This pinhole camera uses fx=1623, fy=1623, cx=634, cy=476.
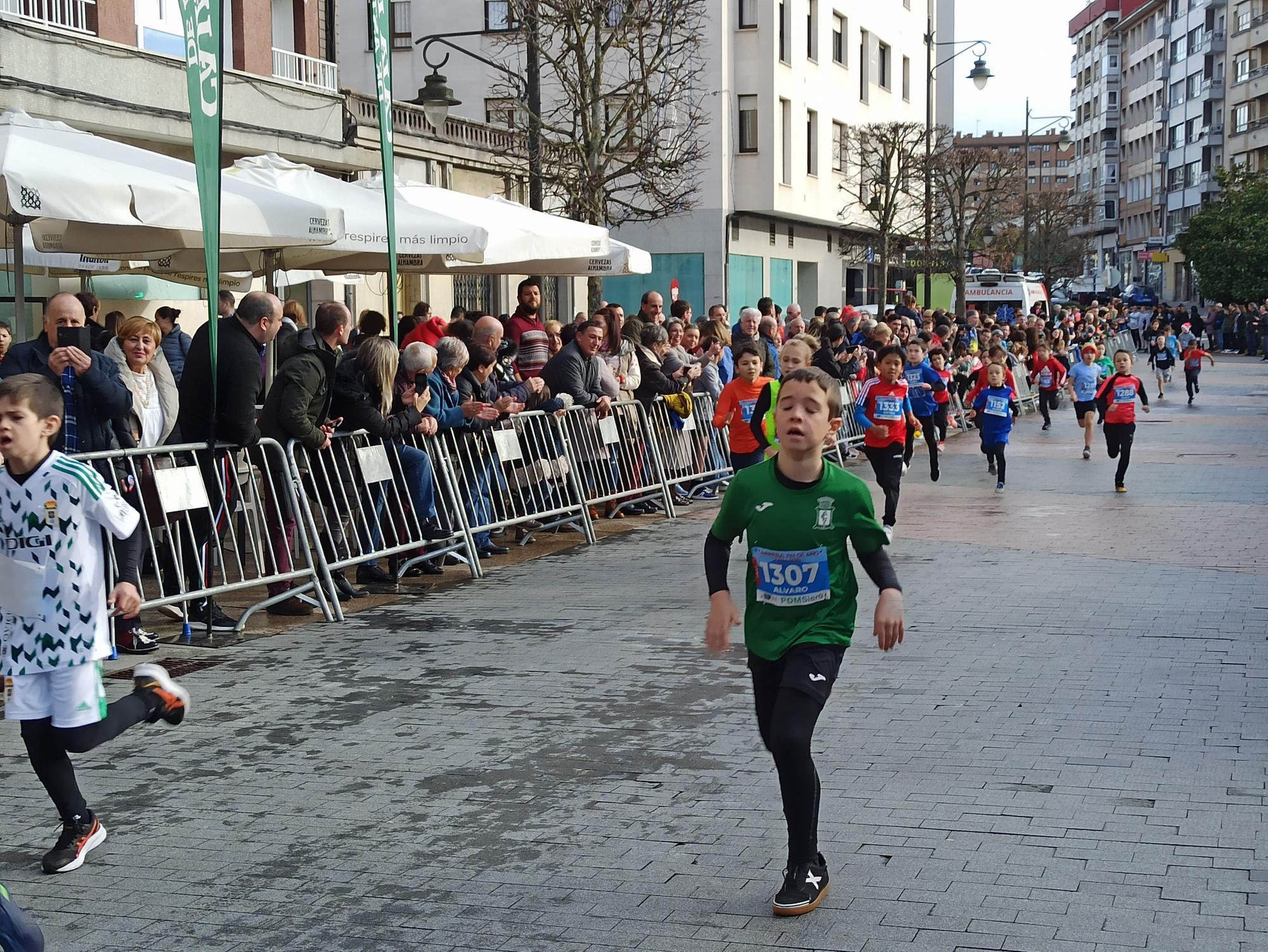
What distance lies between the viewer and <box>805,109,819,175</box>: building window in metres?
43.6

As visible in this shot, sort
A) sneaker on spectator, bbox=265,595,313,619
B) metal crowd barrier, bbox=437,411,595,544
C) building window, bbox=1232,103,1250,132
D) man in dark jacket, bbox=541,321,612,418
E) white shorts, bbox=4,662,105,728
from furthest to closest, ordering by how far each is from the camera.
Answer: building window, bbox=1232,103,1250,132, man in dark jacket, bbox=541,321,612,418, metal crowd barrier, bbox=437,411,595,544, sneaker on spectator, bbox=265,595,313,619, white shorts, bbox=4,662,105,728

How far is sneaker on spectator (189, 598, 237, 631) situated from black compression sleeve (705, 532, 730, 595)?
4789 mm

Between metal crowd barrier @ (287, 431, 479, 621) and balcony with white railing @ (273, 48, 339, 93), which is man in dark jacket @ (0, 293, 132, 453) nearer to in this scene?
metal crowd barrier @ (287, 431, 479, 621)

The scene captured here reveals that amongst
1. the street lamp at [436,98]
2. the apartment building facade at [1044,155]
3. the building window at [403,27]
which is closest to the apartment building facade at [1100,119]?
the apartment building facade at [1044,155]

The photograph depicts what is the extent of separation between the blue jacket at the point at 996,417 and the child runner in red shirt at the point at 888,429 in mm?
3933

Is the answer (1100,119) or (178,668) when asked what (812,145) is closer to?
(178,668)

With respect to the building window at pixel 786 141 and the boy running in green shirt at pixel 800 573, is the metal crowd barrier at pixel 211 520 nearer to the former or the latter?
the boy running in green shirt at pixel 800 573

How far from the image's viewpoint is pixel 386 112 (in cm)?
1212

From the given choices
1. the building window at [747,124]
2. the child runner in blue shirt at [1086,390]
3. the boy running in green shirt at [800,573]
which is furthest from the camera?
the building window at [747,124]

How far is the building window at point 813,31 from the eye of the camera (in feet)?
143

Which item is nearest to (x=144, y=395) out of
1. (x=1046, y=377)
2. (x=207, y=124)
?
(x=207, y=124)

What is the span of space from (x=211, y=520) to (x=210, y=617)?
55 centimetres

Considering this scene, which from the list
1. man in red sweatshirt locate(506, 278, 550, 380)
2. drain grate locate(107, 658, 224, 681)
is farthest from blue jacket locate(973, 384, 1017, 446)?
drain grate locate(107, 658, 224, 681)

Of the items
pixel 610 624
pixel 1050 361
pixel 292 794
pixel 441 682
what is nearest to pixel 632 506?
pixel 610 624
